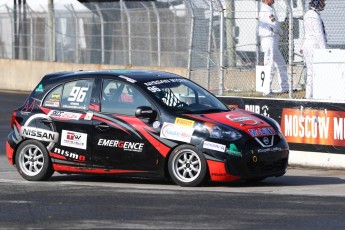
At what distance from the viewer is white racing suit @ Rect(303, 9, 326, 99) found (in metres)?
17.0

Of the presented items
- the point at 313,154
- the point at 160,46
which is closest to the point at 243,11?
the point at 313,154

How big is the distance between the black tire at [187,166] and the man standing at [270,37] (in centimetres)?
470

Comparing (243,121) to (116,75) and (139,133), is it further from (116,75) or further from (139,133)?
(116,75)

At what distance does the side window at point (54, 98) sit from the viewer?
13.9 metres

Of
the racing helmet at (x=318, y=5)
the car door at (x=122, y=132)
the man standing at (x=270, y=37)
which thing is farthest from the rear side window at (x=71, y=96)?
the racing helmet at (x=318, y=5)

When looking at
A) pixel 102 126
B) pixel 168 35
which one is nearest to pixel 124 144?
pixel 102 126

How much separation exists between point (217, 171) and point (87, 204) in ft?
6.51

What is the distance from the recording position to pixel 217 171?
41.8ft

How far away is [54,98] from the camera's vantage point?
13906 mm

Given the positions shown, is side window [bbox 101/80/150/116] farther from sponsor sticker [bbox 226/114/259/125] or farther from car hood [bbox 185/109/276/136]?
sponsor sticker [bbox 226/114/259/125]

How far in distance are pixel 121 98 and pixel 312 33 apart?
193 inches

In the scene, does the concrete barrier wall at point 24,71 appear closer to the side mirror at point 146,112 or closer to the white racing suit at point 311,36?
the white racing suit at point 311,36

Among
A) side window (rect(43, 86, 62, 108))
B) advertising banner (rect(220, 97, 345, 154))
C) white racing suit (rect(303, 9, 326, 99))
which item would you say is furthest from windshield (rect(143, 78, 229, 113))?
white racing suit (rect(303, 9, 326, 99))

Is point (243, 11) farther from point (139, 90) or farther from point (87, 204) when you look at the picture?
point (87, 204)
